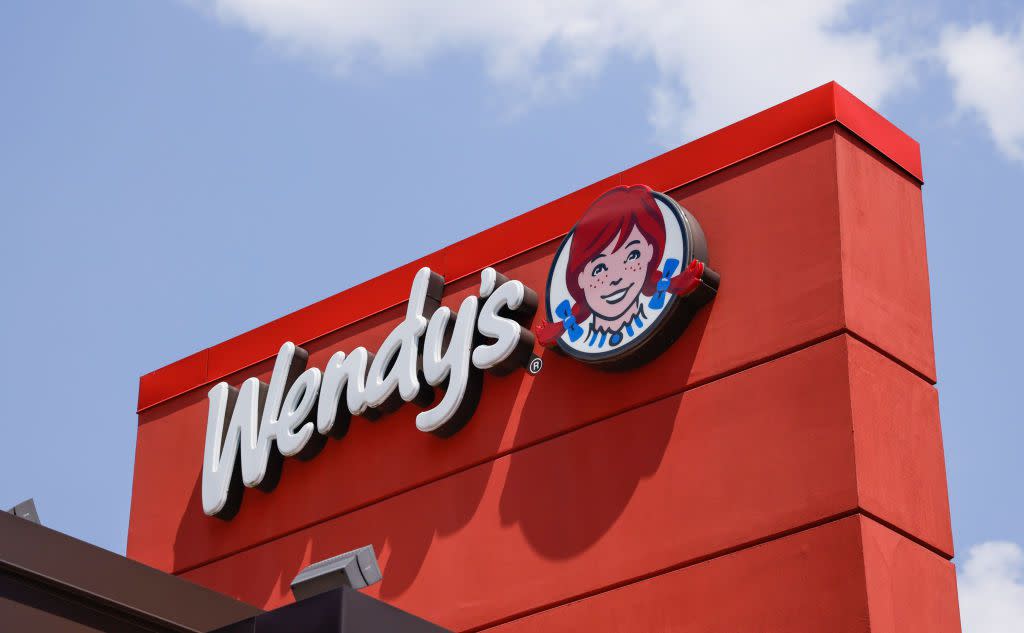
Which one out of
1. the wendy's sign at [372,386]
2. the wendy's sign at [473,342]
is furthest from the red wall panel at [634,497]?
the wendy's sign at [372,386]

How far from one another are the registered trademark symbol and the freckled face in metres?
0.74

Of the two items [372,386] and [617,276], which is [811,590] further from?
[372,386]

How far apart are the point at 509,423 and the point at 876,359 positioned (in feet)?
11.0

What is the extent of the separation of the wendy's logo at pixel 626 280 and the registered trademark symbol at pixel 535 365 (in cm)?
29

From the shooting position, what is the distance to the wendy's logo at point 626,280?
12.9 meters

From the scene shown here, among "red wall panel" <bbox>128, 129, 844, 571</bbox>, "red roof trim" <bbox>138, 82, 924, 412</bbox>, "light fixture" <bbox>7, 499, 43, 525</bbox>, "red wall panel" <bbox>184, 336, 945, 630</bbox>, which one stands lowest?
"light fixture" <bbox>7, 499, 43, 525</bbox>

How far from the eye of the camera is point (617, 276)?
1352 centimetres

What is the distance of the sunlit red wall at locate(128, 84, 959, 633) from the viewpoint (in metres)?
11.6

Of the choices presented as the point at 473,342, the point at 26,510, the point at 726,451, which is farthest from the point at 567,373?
the point at 26,510

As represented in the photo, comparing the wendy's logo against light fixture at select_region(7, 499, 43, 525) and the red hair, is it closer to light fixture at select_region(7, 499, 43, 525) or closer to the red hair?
the red hair

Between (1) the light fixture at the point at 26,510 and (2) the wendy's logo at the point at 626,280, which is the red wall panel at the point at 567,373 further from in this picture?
(1) the light fixture at the point at 26,510

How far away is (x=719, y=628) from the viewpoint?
38.5 ft

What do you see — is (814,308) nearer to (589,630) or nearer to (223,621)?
(589,630)

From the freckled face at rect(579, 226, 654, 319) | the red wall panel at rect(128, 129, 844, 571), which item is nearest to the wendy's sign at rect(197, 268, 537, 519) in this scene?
the red wall panel at rect(128, 129, 844, 571)
